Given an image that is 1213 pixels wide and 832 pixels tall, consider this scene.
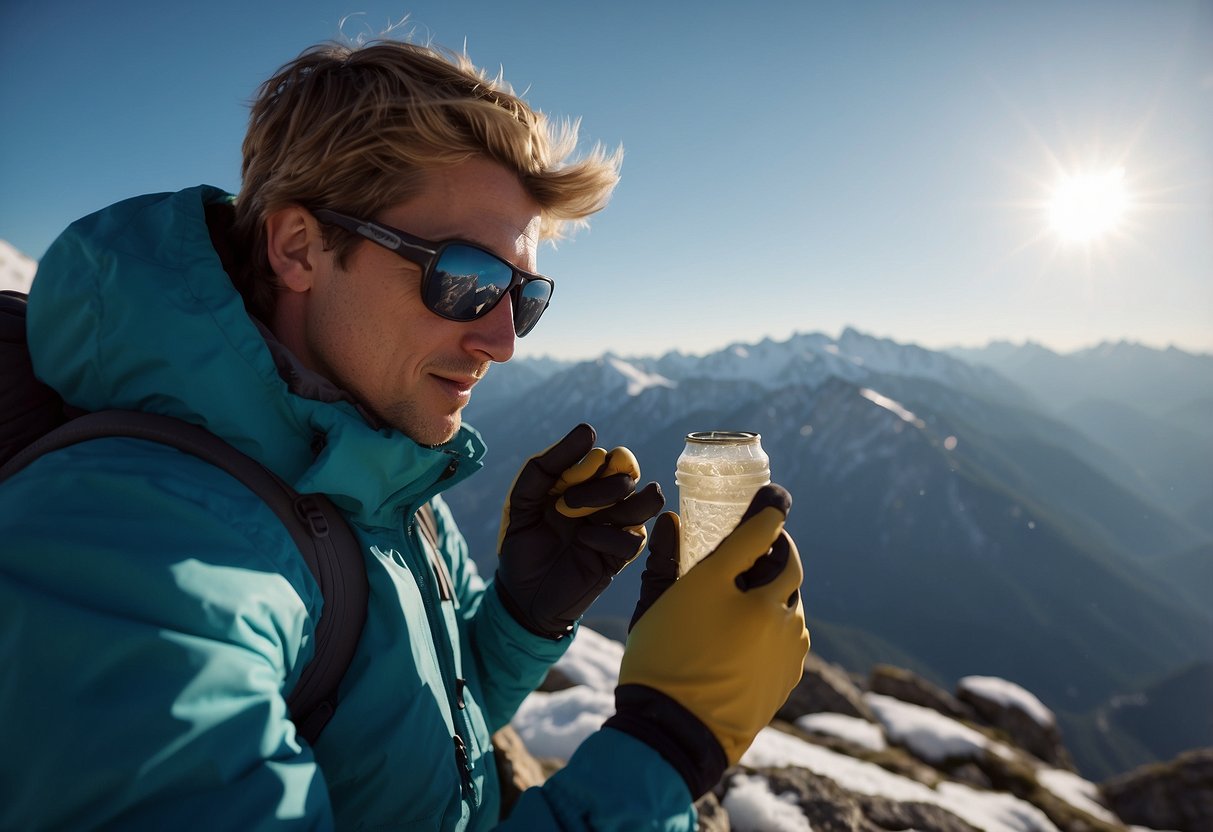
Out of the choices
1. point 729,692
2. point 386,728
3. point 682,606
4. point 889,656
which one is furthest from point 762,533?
point 889,656

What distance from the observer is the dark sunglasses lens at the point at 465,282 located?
3037mm

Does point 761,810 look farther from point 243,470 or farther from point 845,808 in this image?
point 243,470

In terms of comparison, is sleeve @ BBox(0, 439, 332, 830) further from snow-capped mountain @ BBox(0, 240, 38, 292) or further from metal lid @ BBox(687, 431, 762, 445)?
snow-capped mountain @ BBox(0, 240, 38, 292)

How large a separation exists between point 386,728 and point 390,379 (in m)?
1.65

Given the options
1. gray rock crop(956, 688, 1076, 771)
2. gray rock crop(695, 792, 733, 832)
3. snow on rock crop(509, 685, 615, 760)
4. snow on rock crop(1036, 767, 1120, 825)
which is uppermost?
gray rock crop(956, 688, 1076, 771)

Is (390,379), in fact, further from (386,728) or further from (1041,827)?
(1041,827)

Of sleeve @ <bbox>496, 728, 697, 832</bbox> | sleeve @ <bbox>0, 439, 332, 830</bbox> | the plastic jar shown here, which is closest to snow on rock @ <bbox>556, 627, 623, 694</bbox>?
the plastic jar

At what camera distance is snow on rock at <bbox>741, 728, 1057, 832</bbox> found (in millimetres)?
7389

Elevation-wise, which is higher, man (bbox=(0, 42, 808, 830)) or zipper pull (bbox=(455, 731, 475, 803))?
man (bbox=(0, 42, 808, 830))

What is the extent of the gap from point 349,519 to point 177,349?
3.33ft

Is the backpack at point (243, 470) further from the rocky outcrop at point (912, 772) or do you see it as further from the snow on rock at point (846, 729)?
the snow on rock at point (846, 729)

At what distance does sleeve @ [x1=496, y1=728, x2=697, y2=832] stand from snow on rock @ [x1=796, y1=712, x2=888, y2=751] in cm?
1175

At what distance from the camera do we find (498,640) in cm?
403

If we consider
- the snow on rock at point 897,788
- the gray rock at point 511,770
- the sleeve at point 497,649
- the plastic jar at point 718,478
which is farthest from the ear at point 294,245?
the snow on rock at point 897,788
